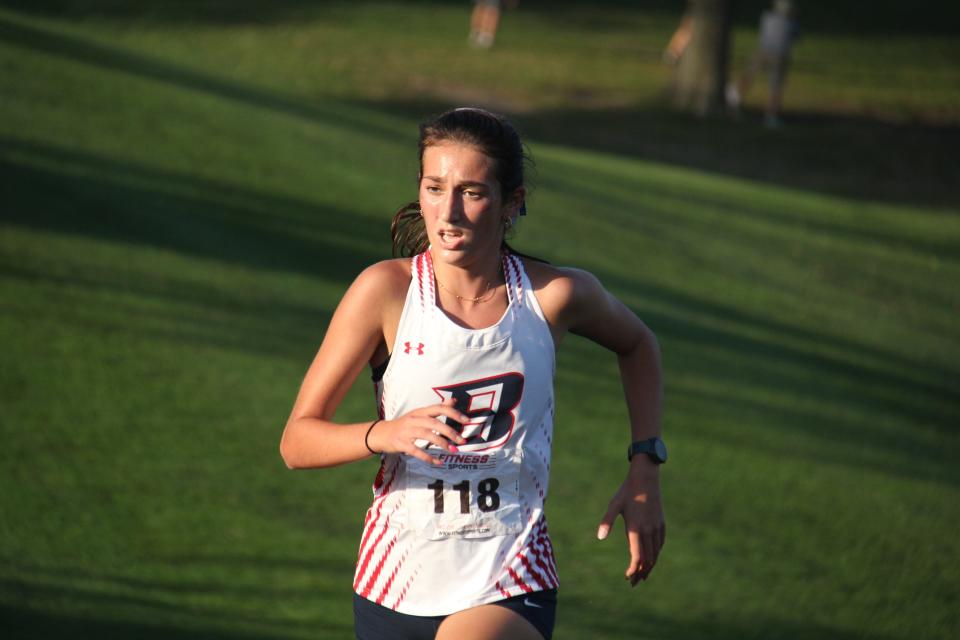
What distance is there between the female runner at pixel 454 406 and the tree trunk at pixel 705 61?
21.3 meters

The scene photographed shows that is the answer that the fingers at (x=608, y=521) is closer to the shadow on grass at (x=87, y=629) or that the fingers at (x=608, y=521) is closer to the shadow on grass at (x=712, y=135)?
the shadow on grass at (x=87, y=629)

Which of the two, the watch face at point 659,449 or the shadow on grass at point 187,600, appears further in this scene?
the shadow on grass at point 187,600

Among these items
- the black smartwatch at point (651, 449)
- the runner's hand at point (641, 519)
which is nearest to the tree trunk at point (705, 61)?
the black smartwatch at point (651, 449)

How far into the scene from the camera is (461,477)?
11.2ft

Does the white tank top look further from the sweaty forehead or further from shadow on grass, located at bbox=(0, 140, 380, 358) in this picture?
shadow on grass, located at bbox=(0, 140, 380, 358)

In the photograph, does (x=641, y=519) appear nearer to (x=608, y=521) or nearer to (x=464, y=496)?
(x=608, y=521)

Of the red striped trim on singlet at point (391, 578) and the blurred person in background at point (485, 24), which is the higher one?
the red striped trim on singlet at point (391, 578)

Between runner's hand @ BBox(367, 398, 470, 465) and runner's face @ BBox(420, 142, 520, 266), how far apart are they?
1.63ft

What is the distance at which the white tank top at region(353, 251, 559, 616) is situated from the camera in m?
3.37

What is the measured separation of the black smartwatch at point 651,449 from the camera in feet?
12.3

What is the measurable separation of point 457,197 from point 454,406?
54 centimetres

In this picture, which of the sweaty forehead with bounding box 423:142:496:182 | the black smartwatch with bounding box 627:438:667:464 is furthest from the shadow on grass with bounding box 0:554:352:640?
the sweaty forehead with bounding box 423:142:496:182

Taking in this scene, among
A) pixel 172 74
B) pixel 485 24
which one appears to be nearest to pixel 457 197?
pixel 172 74

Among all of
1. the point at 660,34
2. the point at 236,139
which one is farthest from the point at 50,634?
the point at 660,34
